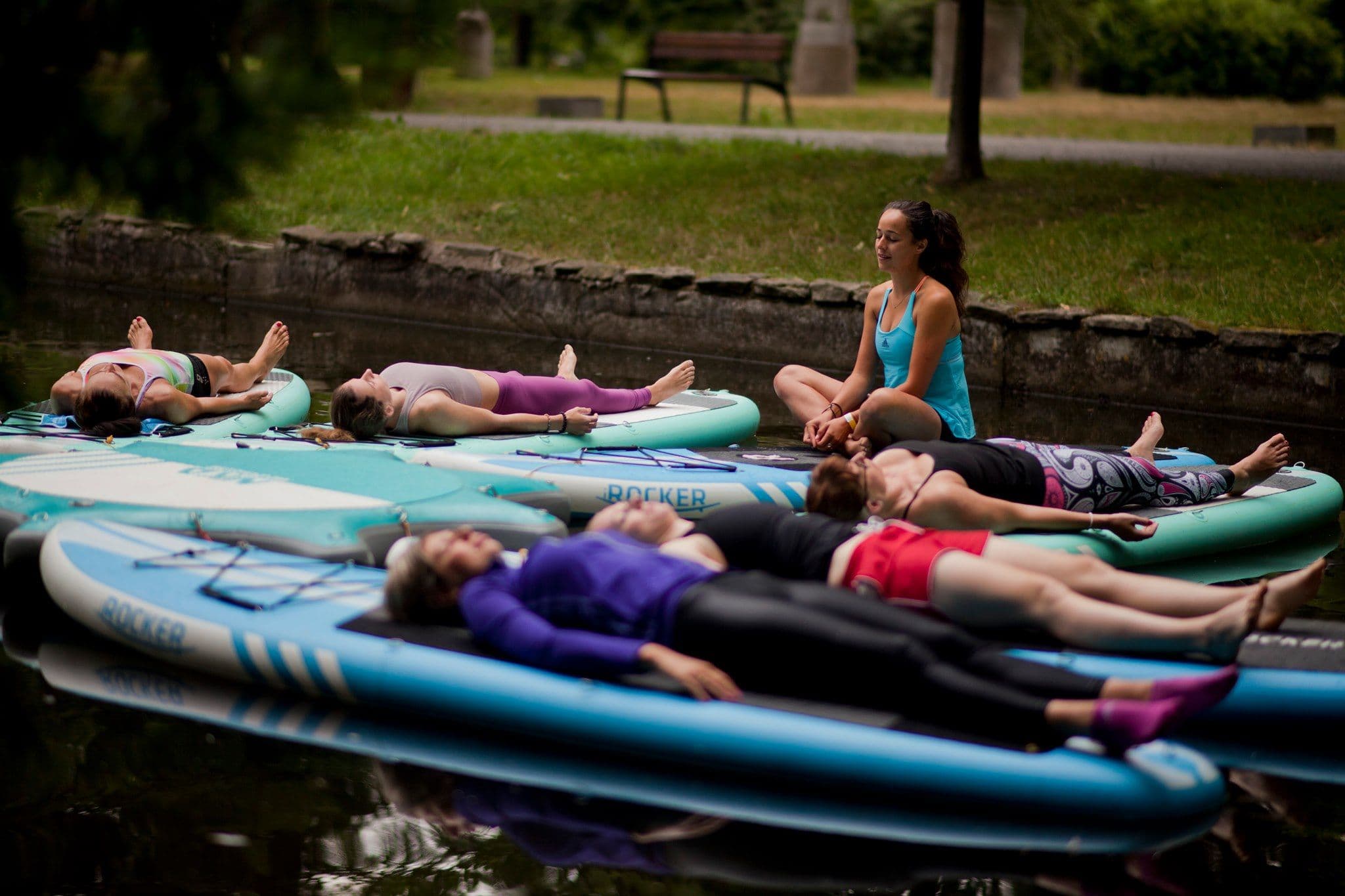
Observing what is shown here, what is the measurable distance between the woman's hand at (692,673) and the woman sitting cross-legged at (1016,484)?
0.78m

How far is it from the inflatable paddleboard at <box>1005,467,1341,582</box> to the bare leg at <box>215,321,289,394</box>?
3.82m

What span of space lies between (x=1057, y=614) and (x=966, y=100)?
7645mm

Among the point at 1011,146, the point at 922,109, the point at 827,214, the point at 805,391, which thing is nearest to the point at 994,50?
the point at 922,109

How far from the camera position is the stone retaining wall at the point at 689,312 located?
827cm

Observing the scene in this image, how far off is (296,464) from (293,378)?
193cm

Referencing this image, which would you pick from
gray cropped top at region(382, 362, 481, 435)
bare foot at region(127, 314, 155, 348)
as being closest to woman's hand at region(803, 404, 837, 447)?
gray cropped top at region(382, 362, 481, 435)

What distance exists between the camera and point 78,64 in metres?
2.35

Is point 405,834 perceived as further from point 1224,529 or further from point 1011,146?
point 1011,146

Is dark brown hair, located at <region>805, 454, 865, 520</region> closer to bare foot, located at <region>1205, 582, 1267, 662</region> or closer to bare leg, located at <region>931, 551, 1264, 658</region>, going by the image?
bare leg, located at <region>931, 551, 1264, 658</region>

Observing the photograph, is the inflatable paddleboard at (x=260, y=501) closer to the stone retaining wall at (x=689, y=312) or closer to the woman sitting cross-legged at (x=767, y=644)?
the woman sitting cross-legged at (x=767, y=644)

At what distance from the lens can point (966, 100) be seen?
10656 mm

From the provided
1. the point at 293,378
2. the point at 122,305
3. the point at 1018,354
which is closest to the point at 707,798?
the point at 293,378

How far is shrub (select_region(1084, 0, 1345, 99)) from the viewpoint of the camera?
19.1 meters

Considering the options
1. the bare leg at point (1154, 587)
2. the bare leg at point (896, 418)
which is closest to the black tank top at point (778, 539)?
the bare leg at point (1154, 587)
